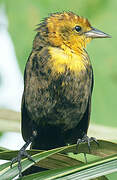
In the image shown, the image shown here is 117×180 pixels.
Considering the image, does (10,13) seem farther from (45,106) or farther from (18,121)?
(18,121)

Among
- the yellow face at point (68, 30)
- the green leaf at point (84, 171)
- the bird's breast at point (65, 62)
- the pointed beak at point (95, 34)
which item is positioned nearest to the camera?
the green leaf at point (84, 171)

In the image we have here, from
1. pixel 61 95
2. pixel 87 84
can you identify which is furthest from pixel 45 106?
pixel 87 84

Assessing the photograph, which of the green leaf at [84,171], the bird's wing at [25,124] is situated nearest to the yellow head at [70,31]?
the bird's wing at [25,124]

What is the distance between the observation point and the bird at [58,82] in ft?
9.55

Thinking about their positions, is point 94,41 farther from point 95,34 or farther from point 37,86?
point 37,86

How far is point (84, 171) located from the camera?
52.6 inches

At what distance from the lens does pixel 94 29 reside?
327 cm

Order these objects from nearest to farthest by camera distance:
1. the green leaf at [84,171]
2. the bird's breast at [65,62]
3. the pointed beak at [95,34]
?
1. the green leaf at [84,171]
2. the bird's breast at [65,62]
3. the pointed beak at [95,34]

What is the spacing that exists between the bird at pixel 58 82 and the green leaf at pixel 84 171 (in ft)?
4.57

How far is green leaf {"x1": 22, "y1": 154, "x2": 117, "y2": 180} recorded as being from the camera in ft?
4.29

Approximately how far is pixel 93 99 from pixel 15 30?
0.80 metres

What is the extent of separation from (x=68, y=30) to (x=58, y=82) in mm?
474

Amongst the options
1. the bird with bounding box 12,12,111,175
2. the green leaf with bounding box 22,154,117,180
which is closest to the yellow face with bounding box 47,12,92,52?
the bird with bounding box 12,12,111,175

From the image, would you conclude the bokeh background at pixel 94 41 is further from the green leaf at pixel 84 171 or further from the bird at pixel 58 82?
the green leaf at pixel 84 171
